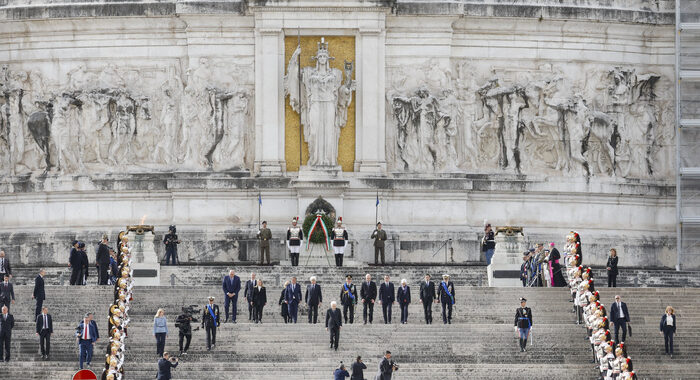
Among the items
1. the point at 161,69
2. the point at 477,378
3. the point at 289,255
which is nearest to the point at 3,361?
the point at 477,378

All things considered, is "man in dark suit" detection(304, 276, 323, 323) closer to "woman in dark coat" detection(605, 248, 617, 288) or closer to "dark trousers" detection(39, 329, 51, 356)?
"dark trousers" detection(39, 329, 51, 356)

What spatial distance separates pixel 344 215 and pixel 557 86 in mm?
7819

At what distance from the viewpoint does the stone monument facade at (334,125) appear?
4644cm

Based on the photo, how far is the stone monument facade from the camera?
152 ft

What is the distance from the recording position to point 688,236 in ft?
157

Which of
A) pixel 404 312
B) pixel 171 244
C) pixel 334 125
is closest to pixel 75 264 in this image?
pixel 171 244

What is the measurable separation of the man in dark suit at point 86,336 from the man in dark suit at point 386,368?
6.19 metres

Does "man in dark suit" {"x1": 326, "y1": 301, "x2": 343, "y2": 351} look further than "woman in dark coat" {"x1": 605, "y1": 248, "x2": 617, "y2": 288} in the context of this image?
No

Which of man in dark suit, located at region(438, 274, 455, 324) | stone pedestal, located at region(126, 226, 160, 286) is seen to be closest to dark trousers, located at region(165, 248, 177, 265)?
stone pedestal, located at region(126, 226, 160, 286)

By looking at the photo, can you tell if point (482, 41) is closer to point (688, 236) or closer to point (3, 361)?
point (688, 236)

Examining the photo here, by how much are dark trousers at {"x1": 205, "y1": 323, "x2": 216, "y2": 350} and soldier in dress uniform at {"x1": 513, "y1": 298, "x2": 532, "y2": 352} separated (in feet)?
21.4

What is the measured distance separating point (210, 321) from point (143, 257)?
7.68 meters

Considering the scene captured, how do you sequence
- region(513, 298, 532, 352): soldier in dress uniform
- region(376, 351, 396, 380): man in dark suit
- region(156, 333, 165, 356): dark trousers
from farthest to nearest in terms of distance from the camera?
region(513, 298, 532, 352): soldier in dress uniform → region(156, 333, 165, 356): dark trousers → region(376, 351, 396, 380): man in dark suit

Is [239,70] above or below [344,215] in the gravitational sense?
above
